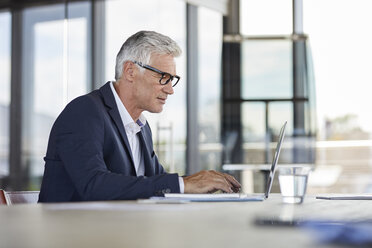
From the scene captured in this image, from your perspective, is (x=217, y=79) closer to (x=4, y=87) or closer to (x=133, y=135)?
(x=4, y=87)

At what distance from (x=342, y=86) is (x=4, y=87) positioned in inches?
129

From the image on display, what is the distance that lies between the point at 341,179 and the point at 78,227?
547 centimetres

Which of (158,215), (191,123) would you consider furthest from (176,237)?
(191,123)

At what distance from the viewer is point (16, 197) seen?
1.90 m

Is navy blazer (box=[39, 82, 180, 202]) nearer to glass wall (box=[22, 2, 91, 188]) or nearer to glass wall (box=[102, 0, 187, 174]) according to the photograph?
glass wall (box=[102, 0, 187, 174])

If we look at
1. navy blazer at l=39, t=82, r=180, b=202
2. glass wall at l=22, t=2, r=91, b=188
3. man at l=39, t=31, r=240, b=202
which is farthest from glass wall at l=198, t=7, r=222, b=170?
navy blazer at l=39, t=82, r=180, b=202

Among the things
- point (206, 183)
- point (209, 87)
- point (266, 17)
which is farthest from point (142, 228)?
point (266, 17)

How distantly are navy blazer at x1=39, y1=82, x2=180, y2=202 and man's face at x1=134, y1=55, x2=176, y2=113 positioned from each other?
168 mm

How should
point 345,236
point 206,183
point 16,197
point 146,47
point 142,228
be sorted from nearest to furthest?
1. point 345,236
2. point 142,228
3. point 206,183
4. point 16,197
5. point 146,47

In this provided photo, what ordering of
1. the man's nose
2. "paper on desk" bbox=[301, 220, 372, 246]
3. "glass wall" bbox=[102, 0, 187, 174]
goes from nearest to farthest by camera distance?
"paper on desk" bbox=[301, 220, 372, 246]
the man's nose
"glass wall" bbox=[102, 0, 187, 174]

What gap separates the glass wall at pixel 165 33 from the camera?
5.98 m

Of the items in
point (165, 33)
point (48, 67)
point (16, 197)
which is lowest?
point (16, 197)

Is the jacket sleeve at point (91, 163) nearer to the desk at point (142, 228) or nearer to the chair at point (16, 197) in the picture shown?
the chair at point (16, 197)

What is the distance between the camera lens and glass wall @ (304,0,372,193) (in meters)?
5.99
